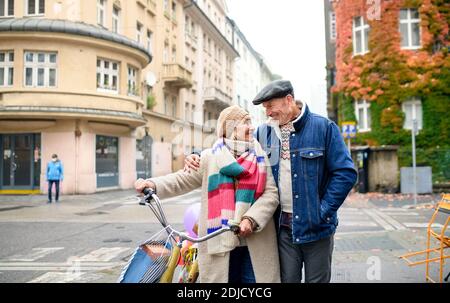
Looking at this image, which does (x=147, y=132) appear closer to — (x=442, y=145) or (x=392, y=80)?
(x=392, y=80)

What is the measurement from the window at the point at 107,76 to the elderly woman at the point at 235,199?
1737cm

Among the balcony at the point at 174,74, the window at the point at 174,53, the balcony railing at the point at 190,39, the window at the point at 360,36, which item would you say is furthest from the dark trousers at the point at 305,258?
the balcony railing at the point at 190,39

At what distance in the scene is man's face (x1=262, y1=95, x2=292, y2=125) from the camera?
2.26 meters

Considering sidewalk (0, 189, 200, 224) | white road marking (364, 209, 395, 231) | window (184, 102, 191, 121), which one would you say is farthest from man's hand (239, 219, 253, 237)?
window (184, 102, 191, 121)

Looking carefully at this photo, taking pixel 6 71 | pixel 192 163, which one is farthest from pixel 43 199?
pixel 192 163

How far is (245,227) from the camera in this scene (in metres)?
2.05

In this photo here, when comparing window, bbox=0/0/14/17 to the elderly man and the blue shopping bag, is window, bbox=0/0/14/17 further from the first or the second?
the blue shopping bag

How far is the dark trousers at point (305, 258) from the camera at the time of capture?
227 centimetres

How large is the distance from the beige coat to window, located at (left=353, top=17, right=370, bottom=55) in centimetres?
1784

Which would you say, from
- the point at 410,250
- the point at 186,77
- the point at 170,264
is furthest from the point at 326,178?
the point at 186,77

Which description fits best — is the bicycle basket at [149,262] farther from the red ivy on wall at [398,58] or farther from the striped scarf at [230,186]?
the red ivy on wall at [398,58]

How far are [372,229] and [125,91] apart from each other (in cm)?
1489

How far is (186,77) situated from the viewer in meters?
26.2

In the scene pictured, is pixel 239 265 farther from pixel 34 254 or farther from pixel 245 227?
pixel 34 254
